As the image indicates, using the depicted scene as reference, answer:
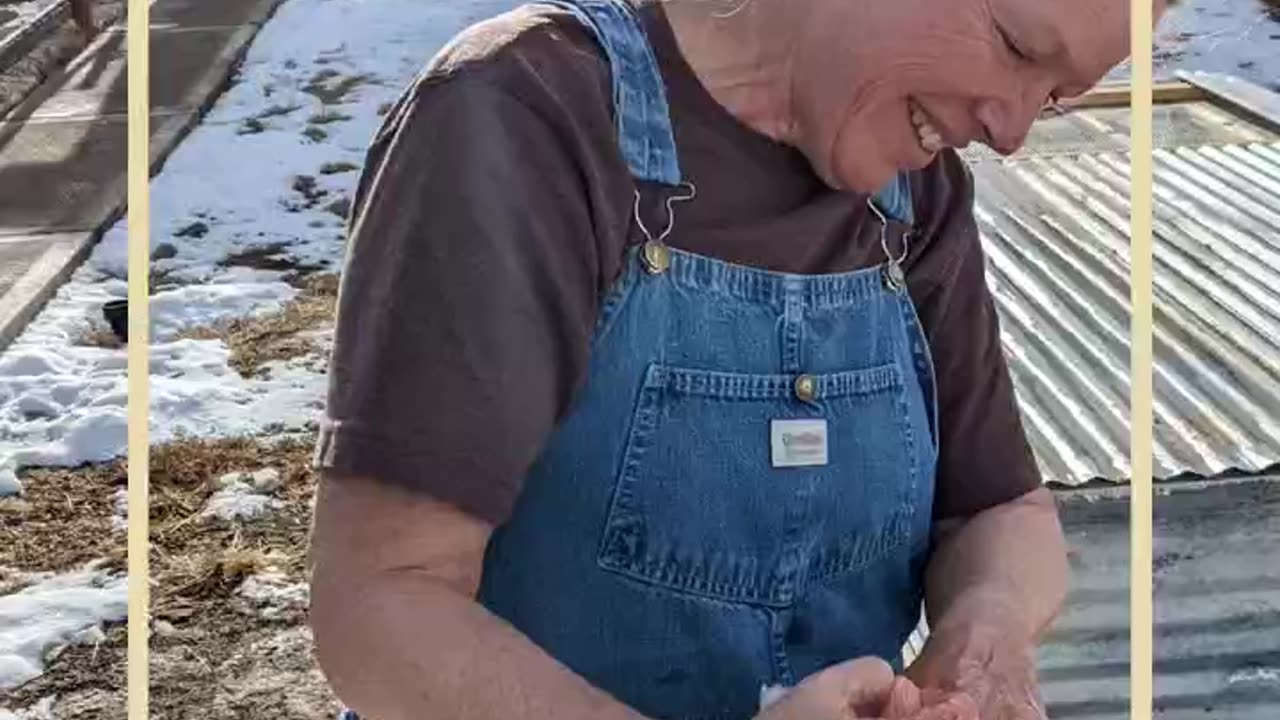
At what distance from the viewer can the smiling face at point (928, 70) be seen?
99cm

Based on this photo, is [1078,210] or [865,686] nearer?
[865,686]

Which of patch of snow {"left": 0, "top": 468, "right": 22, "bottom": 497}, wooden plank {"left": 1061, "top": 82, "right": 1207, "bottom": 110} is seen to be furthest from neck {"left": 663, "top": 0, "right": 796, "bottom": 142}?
wooden plank {"left": 1061, "top": 82, "right": 1207, "bottom": 110}

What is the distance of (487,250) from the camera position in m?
0.93

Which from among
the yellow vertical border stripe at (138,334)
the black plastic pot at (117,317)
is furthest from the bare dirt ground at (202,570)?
the yellow vertical border stripe at (138,334)

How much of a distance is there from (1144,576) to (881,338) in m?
0.23

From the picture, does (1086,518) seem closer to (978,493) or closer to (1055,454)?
(1055,454)

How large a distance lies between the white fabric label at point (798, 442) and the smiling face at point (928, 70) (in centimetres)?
15

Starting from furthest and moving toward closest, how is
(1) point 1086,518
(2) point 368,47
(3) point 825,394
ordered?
(2) point 368,47 → (1) point 1086,518 → (3) point 825,394

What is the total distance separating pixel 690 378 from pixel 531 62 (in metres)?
0.21

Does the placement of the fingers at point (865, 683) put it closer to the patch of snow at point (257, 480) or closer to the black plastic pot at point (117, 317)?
the patch of snow at point (257, 480)

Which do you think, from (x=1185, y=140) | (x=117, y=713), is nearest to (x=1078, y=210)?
(x=1185, y=140)

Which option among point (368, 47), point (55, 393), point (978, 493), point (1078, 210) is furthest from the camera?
point (368, 47)

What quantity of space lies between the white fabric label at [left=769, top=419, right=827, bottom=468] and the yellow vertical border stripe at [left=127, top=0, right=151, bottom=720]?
39 centimetres

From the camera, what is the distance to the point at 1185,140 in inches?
154
